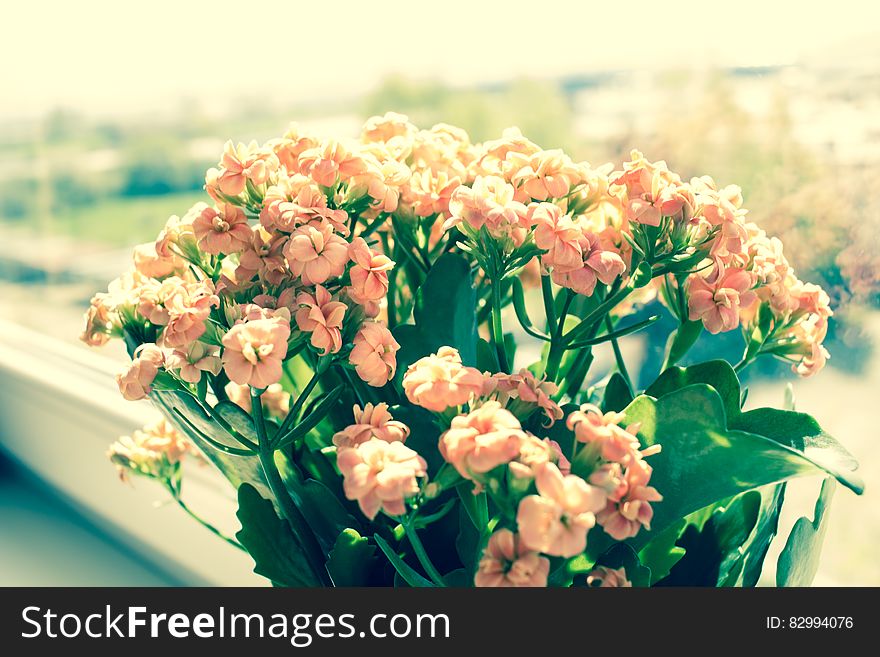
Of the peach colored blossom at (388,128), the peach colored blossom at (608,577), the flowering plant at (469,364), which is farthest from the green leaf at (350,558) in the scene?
the peach colored blossom at (388,128)

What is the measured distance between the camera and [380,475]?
0.92 ft

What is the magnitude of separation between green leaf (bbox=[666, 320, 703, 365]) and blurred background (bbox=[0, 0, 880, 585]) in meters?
0.23

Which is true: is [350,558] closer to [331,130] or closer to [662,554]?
[662,554]

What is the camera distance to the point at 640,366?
80 centimetres

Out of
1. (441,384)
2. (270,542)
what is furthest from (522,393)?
(270,542)

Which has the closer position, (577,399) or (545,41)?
(577,399)

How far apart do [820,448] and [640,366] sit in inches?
18.8

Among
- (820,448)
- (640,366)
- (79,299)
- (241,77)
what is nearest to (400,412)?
(820,448)

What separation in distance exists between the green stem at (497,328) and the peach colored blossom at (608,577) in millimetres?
102

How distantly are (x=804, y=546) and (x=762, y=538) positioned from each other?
0.06 feet

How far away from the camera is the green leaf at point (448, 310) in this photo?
395 mm

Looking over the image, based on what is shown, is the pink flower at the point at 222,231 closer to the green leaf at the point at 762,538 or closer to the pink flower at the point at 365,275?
the pink flower at the point at 365,275

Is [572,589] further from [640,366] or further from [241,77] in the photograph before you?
[241,77]

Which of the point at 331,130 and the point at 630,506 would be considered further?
the point at 331,130
